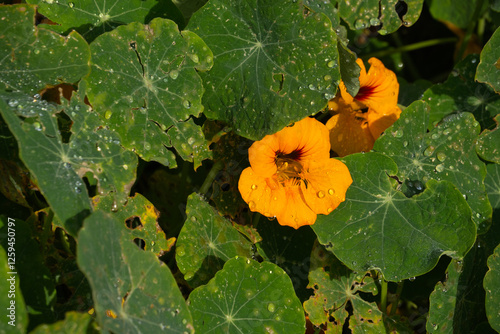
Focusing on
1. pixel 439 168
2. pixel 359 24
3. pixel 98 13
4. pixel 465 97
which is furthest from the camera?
pixel 465 97

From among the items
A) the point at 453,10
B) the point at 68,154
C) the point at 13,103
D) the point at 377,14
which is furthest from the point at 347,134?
the point at 453,10

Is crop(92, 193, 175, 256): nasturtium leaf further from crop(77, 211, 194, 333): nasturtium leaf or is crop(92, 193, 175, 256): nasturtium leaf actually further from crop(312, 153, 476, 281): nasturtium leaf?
crop(312, 153, 476, 281): nasturtium leaf

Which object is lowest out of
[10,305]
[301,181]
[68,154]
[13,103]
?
[301,181]

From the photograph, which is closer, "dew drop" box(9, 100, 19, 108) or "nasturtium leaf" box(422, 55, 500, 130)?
"dew drop" box(9, 100, 19, 108)

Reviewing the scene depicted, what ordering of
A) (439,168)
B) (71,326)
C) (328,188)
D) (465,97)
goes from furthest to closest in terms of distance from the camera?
1. (465,97)
2. (439,168)
3. (328,188)
4. (71,326)

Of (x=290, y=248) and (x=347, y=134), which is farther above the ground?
(x=347, y=134)

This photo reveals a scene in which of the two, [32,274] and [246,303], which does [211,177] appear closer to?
[246,303]

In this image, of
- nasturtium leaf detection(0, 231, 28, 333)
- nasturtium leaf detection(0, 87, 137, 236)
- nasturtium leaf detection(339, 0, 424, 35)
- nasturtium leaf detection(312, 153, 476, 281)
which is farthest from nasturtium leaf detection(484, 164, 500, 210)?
nasturtium leaf detection(0, 231, 28, 333)
